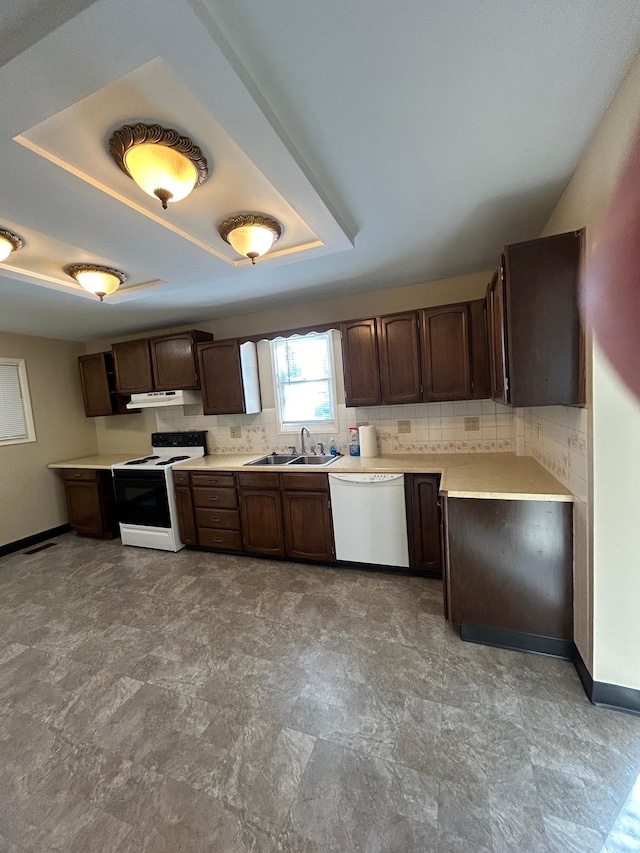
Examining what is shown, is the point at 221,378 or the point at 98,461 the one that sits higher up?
the point at 221,378

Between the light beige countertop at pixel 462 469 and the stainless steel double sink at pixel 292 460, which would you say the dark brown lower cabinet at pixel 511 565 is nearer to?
the light beige countertop at pixel 462 469

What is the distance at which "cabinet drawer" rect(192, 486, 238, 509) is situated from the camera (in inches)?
127

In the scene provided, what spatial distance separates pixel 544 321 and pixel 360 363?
1.53 meters

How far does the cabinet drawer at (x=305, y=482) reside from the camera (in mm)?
2865

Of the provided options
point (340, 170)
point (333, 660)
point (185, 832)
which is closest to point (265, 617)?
point (333, 660)

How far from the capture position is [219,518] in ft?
10.8

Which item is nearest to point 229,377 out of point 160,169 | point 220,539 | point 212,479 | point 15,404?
point 212,479

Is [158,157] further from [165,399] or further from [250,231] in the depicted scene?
[165,399]

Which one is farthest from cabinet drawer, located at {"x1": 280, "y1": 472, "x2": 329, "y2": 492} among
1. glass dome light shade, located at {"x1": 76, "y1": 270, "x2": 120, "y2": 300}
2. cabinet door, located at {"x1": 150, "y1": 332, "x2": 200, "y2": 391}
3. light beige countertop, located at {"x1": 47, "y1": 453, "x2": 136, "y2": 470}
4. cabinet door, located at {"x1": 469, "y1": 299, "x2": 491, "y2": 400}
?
light beige countertop, located at {"x1": 47, "y1": 453, "x2": 136, "y2": 470}

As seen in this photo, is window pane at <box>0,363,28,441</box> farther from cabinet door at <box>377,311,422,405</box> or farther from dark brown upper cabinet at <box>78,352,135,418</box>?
cabinet door at <box>377,311,422,405</box>

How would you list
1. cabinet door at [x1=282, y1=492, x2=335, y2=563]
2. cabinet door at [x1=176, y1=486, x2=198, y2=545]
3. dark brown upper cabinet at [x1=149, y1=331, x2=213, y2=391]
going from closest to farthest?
cabinet door at [x1=282, y1=492, x2=335, y2=563] < cabinet door at [x1=176, y1=486, x2=198, y2=545] < dark brown upper cabinet at [x1=149, y1=331, x2=213, y2=391]

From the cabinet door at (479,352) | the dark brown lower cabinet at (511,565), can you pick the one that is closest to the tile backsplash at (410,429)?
the cabinet door at (479,352)

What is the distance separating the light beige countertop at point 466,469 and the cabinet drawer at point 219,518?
428mm

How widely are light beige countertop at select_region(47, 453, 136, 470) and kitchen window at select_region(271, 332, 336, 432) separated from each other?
2142 millimetres
